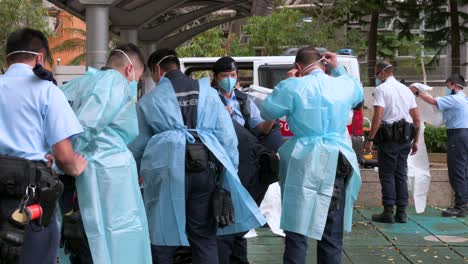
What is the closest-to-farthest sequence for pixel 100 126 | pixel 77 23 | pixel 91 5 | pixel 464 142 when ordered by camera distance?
pixel 100 126 < pixel 91 5 < pixel 464 142 < pixel 77 23

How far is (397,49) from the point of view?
3462 cm

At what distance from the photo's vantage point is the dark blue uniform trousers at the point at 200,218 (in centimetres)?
559

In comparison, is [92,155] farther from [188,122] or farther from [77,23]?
[77,23]

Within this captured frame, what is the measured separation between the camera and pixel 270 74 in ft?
40.8

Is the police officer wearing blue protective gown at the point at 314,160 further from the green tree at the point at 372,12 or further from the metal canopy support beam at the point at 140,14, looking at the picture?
the green tree at the point at 372,12

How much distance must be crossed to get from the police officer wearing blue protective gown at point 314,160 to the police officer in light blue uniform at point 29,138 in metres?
2.05

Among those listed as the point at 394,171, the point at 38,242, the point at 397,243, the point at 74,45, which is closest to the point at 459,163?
the point at 394,171

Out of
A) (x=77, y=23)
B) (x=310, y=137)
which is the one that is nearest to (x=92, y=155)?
(x=310, y=137)

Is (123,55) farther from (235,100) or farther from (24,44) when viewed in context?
(235,100)

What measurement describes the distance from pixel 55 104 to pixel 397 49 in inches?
1243

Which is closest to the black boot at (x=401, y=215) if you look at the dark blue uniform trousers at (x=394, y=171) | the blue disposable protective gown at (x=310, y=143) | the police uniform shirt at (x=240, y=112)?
the dark blue uniform trousers at (x=394, y=171)

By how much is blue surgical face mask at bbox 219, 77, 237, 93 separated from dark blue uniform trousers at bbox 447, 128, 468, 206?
4.19m

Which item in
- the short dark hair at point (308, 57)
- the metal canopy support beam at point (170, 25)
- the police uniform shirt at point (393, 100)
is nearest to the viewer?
the short dark hair at point (308, 57)

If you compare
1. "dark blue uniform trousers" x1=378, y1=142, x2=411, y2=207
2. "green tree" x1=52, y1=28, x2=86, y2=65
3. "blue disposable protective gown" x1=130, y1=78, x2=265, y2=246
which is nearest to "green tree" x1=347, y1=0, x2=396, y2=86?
"green tree" x1=52, y1=28, x2=86, y2=65
